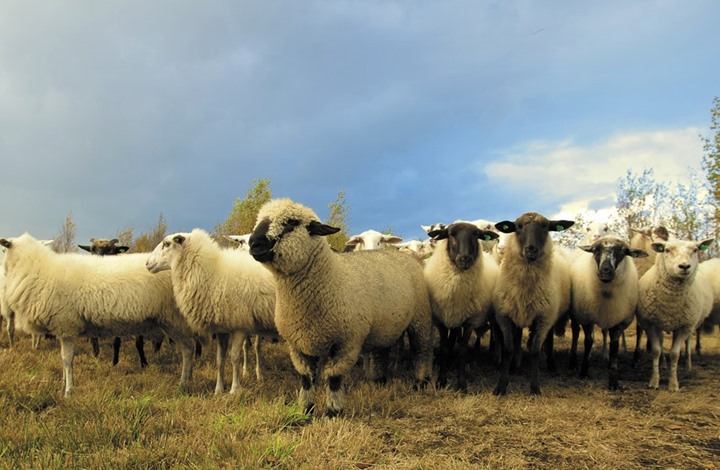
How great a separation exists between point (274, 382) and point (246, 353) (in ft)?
4.50

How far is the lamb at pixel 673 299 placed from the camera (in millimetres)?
8125

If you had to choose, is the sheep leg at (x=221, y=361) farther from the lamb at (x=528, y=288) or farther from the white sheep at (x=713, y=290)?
the white sheep at (x=713, y=290)

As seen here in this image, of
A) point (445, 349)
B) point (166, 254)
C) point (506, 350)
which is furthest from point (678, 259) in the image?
point (166, 254)

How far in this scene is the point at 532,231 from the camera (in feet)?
24.2

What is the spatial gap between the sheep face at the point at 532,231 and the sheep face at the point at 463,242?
1.08ft

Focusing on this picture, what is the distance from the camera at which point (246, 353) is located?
9.09 m

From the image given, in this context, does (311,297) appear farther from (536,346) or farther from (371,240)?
(371,240)

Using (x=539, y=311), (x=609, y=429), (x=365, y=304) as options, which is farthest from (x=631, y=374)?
(x=365, y=304)

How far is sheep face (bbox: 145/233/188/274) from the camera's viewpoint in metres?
8.04

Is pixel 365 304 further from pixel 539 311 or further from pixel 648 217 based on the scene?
pixel 648 217

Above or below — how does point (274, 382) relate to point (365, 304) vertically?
below

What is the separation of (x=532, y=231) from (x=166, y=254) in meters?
5.92

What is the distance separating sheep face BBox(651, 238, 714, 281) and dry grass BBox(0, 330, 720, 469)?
76.0 inches

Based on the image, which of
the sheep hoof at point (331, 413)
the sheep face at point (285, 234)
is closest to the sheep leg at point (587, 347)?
the sheep hoof at point (331, 413)
